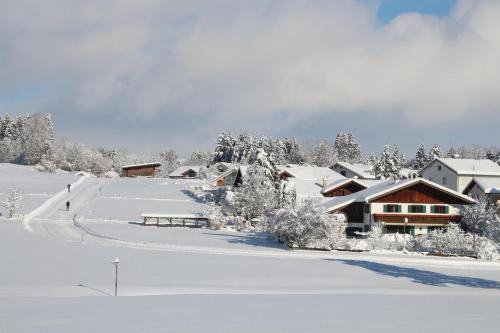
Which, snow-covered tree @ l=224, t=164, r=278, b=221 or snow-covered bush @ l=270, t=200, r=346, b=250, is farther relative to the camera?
snow-covered tree @ l=224, t=164, r=278, b=221

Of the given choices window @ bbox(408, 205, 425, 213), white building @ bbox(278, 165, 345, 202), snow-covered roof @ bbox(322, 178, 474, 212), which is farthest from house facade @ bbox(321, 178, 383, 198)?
window @ bbox(408, 205, 425, 213)

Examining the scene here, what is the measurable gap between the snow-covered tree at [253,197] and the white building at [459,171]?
1059 inches

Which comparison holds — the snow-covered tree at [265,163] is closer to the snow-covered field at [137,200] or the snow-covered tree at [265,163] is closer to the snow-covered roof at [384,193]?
the snow-covered field at [137,200]

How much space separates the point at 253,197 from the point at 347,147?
125 meters

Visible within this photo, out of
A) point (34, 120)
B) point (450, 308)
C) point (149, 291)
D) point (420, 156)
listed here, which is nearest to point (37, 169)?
point (34, 120)

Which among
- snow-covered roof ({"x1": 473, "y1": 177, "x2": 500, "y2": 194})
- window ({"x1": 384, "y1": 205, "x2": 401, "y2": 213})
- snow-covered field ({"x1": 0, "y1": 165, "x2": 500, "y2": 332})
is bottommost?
snow-covered field ({"x1": 0, "y1": 165, "x2": 500, "y2": 332})

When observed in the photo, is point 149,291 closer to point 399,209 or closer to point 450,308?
point 450,308

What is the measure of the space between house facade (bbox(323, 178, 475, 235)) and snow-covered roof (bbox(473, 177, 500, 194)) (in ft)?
27.3

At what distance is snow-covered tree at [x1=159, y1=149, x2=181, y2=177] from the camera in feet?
544

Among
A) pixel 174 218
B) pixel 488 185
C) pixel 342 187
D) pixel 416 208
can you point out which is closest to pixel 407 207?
pixel 416 208

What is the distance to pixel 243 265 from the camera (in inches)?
1166

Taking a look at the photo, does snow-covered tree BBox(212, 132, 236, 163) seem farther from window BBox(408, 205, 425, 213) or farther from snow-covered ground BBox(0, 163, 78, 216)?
window BBox(408, 205, 425, 213)

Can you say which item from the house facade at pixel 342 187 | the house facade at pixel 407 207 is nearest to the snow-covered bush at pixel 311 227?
the house facade at pixel 407 207

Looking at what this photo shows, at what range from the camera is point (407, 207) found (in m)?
54.7
